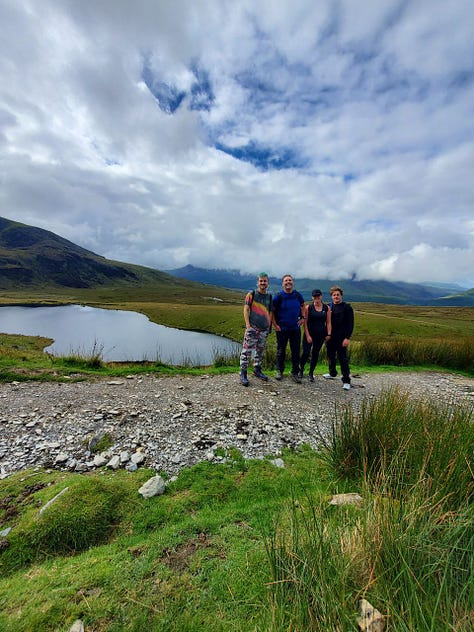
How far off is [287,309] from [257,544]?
22.6ft

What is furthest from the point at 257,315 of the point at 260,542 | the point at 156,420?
the point at 260,542

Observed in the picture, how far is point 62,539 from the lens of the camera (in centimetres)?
321

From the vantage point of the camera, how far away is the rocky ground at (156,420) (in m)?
5.01

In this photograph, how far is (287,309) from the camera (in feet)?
29.3

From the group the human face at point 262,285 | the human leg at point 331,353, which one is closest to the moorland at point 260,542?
the human leg at point 331,353

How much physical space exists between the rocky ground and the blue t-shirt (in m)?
2.23

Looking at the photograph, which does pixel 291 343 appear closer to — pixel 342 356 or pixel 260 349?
pixel 260 349

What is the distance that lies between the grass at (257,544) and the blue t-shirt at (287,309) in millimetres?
4622

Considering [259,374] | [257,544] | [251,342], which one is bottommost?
[259,374]

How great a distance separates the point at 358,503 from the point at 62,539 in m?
3.61

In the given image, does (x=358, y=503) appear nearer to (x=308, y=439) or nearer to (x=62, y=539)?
(x=308, y=439)

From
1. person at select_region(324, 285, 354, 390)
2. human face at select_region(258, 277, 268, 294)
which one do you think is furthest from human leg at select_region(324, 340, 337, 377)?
human face at select_region(258, 277, 268, 294)

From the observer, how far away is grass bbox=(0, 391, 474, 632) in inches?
69.0

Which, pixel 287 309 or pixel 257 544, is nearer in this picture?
pixel 257 544
